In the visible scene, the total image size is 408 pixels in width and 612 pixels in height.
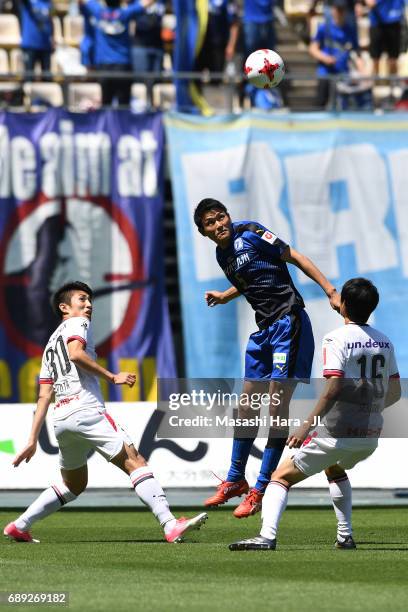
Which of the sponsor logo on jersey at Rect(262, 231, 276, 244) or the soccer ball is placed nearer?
the sponsor logo on jersey at Rect(262, 231, 276, 244)

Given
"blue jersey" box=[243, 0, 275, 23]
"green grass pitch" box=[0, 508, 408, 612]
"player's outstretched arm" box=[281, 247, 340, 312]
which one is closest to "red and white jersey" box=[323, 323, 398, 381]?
"player's outstretched arm" box=[281, 247, 340, 312]

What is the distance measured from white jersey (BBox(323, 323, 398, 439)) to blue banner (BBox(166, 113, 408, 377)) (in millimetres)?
10221

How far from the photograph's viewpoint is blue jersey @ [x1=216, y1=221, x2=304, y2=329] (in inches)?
432

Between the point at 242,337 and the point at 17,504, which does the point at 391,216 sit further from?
the point at 17,504

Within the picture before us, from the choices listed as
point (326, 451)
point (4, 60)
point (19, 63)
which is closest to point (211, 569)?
point (326, 451)

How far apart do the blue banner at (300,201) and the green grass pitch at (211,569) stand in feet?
24.2

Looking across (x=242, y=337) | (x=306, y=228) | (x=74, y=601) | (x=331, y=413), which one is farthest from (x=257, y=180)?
(x=74, y=601)

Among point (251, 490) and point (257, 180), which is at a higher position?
point (257, 180)

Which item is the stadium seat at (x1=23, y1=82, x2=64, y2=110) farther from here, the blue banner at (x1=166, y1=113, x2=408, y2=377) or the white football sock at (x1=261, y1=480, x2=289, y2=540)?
the white football sock at (x1=261, y1=480, x2=289, y2=540)

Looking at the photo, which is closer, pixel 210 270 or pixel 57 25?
pixel 210 270

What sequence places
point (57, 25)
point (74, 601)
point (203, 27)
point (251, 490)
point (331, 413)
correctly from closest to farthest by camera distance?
1. point (74, 601)
2. point (331, 413)
3. point (251, 490)
4. point (203, 27)
5. point (57, 25)

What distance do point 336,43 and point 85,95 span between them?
12.0 ft

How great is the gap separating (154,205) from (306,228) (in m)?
2.12

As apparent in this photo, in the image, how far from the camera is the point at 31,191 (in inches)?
766
